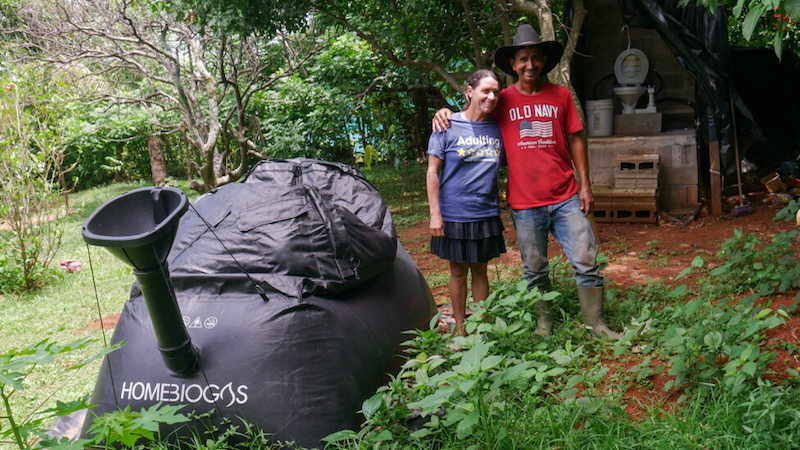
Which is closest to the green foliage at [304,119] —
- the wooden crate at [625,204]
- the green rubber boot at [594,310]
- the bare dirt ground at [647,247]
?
the bare dirt ground at [647,247]

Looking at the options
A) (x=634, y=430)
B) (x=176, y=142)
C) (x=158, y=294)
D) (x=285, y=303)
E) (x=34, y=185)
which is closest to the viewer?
(x=158, y=294)

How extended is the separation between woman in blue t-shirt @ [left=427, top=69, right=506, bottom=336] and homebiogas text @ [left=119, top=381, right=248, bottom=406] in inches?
57.7

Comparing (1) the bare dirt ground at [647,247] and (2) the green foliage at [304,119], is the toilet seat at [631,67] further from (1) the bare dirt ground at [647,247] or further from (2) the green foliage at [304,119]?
(2) the green foliage at [304,119]

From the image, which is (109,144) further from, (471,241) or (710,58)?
(471,241)

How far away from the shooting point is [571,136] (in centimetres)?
384

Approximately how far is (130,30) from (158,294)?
24.9ft

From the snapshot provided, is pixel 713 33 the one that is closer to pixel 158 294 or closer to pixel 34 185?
pixel 158 294

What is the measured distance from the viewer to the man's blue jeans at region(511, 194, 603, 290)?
3.71 meters

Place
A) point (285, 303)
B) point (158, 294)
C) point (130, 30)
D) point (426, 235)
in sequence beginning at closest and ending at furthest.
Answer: point (158, 294), point (285, 303), point (426, 235), point (130, 30)

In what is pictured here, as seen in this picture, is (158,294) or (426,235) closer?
(158,294)

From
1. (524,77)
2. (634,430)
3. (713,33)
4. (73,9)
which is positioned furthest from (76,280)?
(713,33)

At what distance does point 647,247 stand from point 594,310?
2702 millimetres

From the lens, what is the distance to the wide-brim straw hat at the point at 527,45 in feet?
12.3

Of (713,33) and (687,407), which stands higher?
(713,33)
